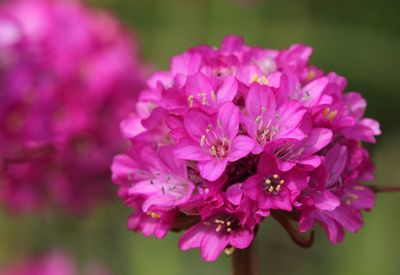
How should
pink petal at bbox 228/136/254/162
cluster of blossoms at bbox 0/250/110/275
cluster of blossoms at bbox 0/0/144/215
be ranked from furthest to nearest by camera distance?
cluster of blossoms at bbox 0/250/110/275
cluster of blossoms at bbox 0/0/144/215
pink petal at bbox 228/136/254/162

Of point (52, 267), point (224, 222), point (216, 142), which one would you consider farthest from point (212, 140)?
point (52, 267)

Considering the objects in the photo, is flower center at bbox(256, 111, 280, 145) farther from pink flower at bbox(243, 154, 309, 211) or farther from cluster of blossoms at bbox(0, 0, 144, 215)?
cluster of blossoms at bbox(0, 0, 144, 215)

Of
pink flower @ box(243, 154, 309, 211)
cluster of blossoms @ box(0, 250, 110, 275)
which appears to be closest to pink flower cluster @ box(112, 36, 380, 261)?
pink flower @ box(243, 154, 309, 211)

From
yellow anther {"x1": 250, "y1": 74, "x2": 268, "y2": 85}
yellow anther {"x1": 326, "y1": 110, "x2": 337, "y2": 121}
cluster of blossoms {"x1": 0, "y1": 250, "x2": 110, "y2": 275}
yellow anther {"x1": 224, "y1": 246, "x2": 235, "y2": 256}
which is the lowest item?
cluster of blossoms {"x1": 0, "y1": 250, "x2": 110, "y2": 275}

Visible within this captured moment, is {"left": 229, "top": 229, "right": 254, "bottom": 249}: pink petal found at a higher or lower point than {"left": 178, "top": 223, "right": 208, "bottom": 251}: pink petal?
higher

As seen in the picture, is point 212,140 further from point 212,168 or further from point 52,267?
point 52,267

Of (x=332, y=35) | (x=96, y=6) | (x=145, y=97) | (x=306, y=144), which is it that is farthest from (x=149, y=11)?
(x=306, y=144)

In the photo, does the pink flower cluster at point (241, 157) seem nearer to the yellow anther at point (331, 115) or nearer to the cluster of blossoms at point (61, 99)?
the yellow anther at point (331, 115)

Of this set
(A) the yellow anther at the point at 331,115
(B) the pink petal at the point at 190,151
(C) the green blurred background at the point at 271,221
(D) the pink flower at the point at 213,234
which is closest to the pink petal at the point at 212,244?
(D) the pink flower at the point at 213,234
